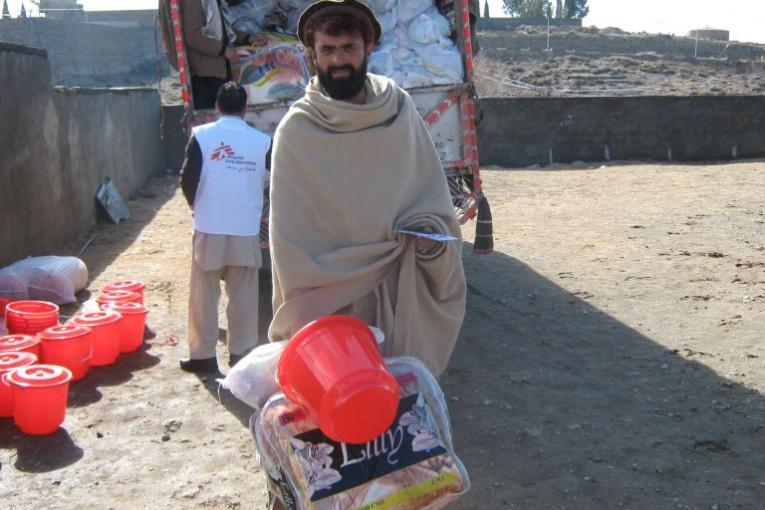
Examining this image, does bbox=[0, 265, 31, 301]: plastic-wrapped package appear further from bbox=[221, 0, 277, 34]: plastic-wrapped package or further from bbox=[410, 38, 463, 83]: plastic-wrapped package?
bbox=[410, 38, 463, 83]: plastic-wrapped package

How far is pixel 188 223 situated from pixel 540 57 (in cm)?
3445

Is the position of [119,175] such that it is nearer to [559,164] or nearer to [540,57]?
[559,164]

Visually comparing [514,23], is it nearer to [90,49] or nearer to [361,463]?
[90,49]

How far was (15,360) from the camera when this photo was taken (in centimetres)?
464

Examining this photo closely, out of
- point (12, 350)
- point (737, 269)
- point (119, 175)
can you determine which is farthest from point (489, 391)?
point (119, 175)

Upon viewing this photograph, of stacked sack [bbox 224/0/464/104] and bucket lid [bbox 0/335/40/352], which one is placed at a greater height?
stacked sack [bbox 224/0/464/104]

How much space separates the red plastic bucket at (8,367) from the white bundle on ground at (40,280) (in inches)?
68.5

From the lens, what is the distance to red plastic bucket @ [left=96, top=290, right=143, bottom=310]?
593cm

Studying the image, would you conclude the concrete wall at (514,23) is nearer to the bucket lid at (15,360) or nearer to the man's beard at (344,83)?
the bucket lid at (15,360)

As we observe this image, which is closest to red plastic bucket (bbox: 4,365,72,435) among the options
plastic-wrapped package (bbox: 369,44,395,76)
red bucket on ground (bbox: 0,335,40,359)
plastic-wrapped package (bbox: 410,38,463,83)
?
red bucket on ground (bbox: 0,335,40,359)

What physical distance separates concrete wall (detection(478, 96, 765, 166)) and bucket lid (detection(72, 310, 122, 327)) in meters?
11.5

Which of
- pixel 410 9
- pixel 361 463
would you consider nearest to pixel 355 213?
pixel 361 463

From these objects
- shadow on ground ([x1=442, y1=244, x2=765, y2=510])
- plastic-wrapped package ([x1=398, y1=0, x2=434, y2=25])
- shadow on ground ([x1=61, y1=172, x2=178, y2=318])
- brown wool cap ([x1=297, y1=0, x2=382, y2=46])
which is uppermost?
plastic-wrapped package ([x1=398, y1=0, x2=434, y2=25])

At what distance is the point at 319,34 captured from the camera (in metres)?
2.69
